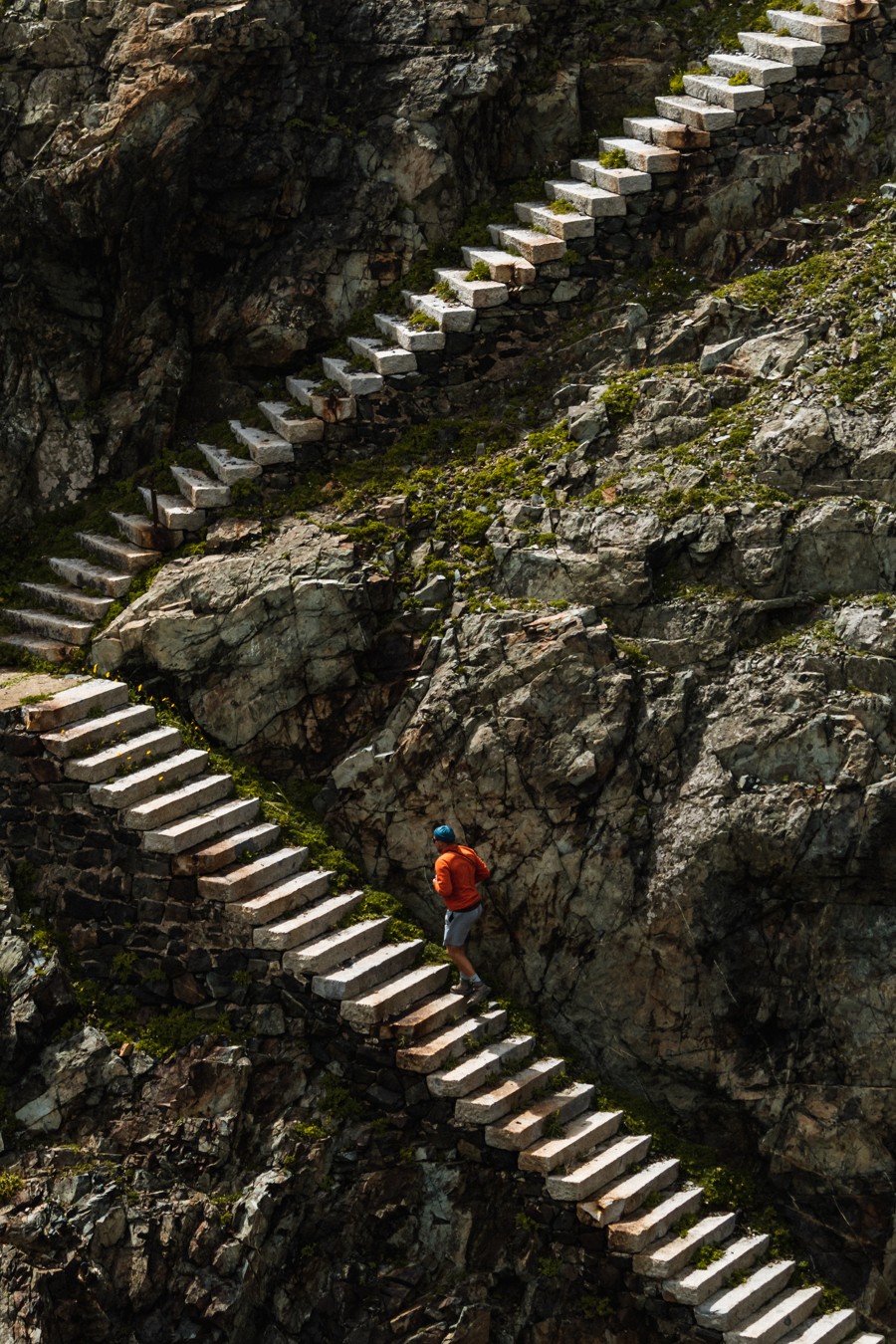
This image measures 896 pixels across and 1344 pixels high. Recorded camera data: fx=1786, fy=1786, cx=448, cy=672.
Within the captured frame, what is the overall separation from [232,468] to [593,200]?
13.7ft

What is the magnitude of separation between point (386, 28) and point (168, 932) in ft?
30.1

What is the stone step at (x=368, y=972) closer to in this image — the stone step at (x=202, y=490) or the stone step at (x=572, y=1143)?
the stone step at (x=572, y=1143)

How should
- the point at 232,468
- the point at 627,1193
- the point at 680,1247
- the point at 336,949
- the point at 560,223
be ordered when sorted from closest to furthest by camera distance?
1. the point at 680,1247
2. the point at 627,1193
3. the point at 336,949
4. the point at 232,468
5. the point at 560,223

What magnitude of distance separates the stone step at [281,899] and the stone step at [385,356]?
4748mm

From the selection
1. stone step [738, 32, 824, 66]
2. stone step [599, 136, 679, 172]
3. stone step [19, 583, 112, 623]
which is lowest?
stone step [19, 583, 112, 623]

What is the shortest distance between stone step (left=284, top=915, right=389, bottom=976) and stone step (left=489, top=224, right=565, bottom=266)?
6373mm

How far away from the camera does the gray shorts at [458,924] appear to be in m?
13.4

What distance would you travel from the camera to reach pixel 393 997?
13.2m

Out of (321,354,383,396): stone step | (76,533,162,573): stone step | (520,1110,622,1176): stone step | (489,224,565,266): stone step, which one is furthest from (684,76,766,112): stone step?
(520,1110,622,1176): stone step

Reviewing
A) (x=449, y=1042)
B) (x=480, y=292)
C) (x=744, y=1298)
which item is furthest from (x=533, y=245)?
(x=744, y=1298)

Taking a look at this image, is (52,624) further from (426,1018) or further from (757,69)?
(757,69)

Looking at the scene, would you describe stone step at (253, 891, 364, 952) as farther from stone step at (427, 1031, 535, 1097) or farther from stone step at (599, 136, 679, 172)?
stone step at (599, 136, 679, 172)

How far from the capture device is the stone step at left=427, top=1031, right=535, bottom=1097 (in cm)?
1288

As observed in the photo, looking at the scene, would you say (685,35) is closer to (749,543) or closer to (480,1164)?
(749,543)
